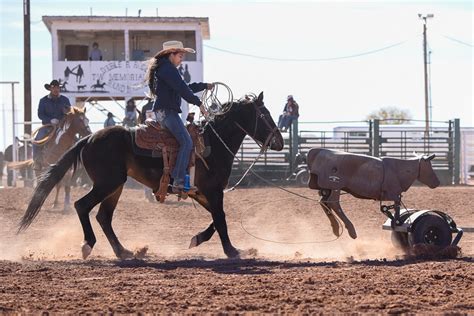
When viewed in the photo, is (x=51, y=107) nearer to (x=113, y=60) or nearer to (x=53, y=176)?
(x=53, y=176)

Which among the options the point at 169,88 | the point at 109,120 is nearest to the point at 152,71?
the point at 169,88

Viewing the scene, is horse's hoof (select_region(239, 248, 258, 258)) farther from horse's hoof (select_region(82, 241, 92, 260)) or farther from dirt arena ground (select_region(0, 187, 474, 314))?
horse's hoof (select_region(82, 241, 92, 260))

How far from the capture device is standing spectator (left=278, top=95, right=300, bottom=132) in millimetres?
26812

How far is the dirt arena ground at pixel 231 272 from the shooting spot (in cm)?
775

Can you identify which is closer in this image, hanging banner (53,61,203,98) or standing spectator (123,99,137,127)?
standing spectator (123,99,137,127)

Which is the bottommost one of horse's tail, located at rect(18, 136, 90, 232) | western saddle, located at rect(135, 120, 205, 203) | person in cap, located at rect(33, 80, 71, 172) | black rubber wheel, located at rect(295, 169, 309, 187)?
black rubber wheel, located at rect(295, 169, 309, 187)

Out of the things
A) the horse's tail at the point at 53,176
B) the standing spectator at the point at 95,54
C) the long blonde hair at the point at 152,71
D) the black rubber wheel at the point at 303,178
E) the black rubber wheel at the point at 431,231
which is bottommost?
the black rubber wheel at the point at 303,178

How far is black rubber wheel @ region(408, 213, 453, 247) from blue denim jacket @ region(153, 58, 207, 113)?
292 cm

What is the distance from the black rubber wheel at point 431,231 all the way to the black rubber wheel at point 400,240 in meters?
0.42

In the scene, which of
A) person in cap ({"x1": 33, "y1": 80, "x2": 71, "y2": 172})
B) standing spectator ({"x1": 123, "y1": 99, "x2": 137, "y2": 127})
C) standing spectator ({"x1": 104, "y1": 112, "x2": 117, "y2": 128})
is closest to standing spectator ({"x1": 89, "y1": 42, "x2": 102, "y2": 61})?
standing spectator ({"x1": 104, "y1": 112, "x2": 117, "y2": 128})

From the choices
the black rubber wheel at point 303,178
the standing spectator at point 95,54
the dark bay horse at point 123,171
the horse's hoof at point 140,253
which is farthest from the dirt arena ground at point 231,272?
the standing spectator at point 95,54

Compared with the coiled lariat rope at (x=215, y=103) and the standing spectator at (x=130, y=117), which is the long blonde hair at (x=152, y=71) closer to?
the coiled lariat rope at (x=215, y=103)

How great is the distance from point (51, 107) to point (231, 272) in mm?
A: 10064

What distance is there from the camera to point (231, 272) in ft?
32.3
